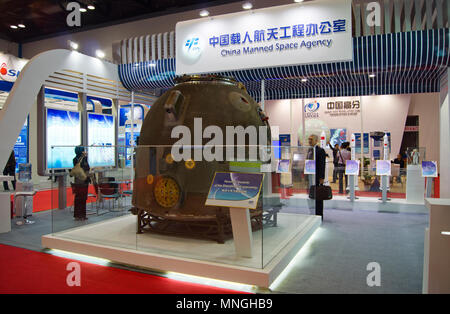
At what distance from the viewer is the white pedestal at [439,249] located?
269 centimetres

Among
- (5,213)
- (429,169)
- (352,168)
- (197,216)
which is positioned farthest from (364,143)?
(5,213)

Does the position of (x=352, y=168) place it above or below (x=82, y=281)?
above

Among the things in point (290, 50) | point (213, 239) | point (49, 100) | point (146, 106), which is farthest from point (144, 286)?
point (146, 106)

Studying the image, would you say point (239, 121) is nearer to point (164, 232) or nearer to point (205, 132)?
point (205, 132)

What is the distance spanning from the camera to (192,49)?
834 centimetres

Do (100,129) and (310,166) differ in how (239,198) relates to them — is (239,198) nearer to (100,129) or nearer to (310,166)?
(310,166)

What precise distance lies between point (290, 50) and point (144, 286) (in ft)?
18.8

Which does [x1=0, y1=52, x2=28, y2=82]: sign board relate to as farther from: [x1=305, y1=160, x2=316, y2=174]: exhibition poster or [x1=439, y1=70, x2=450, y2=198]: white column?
[x1=439, y1=70, x2=450, y2=198]: white column

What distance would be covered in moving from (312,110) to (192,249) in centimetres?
943

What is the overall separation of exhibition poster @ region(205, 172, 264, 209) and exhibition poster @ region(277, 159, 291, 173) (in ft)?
3.80

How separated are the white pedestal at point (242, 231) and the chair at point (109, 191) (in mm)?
2945

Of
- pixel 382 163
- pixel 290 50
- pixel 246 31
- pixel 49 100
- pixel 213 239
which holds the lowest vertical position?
pixel 213 239

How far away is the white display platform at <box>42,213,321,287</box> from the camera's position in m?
3.52

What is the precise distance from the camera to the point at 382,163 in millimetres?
8375
